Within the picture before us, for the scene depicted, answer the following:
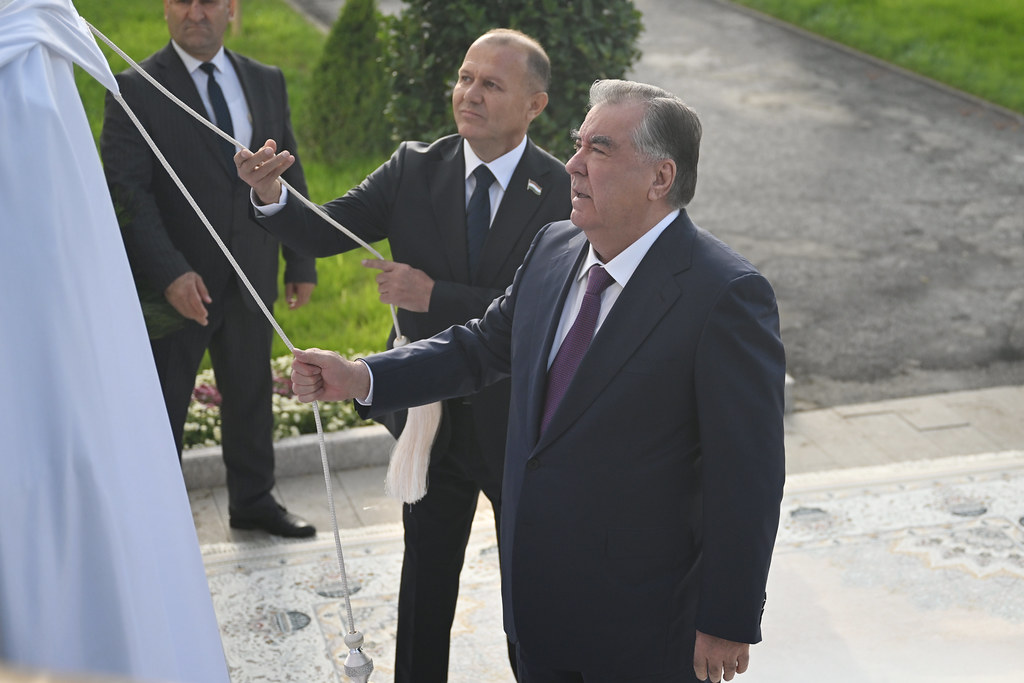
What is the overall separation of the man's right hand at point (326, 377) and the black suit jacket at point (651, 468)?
→ 0.39 metres

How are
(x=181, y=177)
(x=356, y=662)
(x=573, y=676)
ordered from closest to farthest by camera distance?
(x=573, y=676)
(x=356, y=662)
(x=181, y=177)

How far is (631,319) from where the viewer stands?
2.79m

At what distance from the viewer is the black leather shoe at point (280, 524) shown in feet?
Result: 17.0

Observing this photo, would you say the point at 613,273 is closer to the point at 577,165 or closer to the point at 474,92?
the point at 577,165

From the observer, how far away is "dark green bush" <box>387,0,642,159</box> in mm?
5891

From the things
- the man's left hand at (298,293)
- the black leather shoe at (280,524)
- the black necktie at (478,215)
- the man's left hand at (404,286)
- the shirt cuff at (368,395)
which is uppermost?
the black necktie at (478,215)

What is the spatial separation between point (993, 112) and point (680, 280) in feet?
38.9

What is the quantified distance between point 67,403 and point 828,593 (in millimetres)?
3323

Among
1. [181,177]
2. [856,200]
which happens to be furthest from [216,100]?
[856,200]

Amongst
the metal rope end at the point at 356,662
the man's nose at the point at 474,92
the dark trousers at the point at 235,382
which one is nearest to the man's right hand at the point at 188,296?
the dark trousers at the point at 235,382

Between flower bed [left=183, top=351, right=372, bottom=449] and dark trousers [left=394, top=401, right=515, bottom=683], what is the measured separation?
2225 mm

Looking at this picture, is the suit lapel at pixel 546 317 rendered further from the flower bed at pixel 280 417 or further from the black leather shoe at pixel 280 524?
the flower bed at pixel 280 417

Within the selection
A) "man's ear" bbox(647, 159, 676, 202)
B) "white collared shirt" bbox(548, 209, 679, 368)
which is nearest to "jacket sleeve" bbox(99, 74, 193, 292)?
"white collared shirt" bbox(548, 209, 679, 368)

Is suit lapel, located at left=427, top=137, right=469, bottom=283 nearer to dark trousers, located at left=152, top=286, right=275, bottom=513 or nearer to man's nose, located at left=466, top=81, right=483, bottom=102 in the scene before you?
man's nose, located at left=466, top=81, right=483, bottom=102
